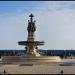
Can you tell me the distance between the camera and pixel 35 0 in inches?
745

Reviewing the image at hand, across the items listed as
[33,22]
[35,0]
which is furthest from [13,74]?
[33,22]

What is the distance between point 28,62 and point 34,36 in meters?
8.34

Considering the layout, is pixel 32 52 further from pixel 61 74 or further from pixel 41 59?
pixel 61 74

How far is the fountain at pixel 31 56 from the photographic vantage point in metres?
38.8

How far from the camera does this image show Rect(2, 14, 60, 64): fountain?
38.8m

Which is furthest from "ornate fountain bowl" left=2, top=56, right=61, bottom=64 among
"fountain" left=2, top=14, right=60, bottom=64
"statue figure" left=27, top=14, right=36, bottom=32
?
"statue figure" left=27, top=14, right=36, bottom=32

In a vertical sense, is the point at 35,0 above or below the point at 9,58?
above

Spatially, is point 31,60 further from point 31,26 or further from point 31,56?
point 31,26

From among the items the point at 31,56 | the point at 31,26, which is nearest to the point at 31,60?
the point at 31,56

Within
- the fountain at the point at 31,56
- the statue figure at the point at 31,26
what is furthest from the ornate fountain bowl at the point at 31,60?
the statue figure at the point at 31,26

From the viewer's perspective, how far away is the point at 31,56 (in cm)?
4088

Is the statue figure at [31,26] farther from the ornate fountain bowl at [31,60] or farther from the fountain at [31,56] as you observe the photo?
the ornate fountain bowl at [31,60]

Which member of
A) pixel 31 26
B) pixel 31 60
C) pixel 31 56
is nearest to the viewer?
pixel 31 60

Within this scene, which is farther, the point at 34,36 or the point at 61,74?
the point at 34,36
